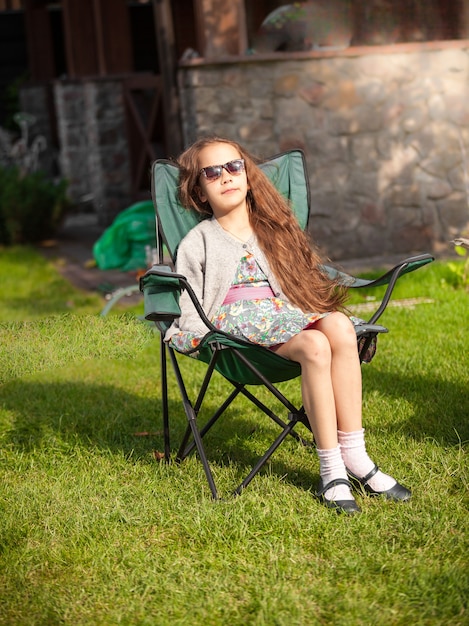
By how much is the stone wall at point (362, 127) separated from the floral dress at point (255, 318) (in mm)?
3043

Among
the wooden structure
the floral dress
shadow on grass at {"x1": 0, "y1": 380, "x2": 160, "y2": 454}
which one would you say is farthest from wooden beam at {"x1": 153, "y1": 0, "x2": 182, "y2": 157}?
the floral dress

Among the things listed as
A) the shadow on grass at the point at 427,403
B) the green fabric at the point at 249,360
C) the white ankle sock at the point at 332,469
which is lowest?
the shadow on grass at the point at 427,403

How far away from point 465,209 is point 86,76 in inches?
176

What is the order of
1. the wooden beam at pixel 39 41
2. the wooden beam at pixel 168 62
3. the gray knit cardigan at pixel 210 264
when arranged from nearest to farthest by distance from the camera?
the gray knit cardigan at pixel 210 264 → the wooden beam at pixel 168 62 → the wooden beam at pixel 39 41

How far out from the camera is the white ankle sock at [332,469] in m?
2.71

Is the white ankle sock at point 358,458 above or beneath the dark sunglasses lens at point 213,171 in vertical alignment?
beneath

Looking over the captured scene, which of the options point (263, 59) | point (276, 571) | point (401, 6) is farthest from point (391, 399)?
point (401, 6)

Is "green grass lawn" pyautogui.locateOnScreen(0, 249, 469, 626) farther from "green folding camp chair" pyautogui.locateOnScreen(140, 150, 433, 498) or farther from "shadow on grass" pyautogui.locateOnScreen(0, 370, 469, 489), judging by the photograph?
"green folding camp chair" pyautogui.locateOnScreen(140, 150, 433, 498)

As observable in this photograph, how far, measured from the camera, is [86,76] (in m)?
9.30

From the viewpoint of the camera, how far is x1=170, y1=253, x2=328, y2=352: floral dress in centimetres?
289

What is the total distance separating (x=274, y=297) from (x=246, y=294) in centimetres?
9

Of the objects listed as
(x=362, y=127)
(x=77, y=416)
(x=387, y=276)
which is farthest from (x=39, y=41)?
(x=387, y=276)

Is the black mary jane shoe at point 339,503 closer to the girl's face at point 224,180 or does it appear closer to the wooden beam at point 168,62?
the girl's face at point 224,180

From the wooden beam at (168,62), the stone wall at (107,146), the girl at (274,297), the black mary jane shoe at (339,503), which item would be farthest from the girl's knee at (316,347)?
the stone wall at (107,146)
